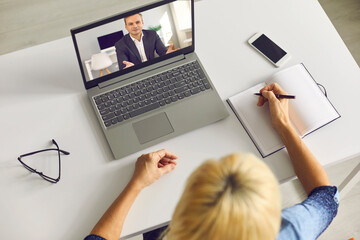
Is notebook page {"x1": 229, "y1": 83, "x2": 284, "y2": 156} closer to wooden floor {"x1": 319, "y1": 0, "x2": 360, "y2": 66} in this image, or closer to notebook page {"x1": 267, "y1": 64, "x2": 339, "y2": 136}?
notebook page {"x1": 267, "y1": 64, "x2": 339, "y2": 136}

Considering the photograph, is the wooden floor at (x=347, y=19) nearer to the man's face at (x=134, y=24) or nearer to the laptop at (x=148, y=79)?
the laptop at (x=148, y=79)

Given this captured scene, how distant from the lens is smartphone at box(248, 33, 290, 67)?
121 cm

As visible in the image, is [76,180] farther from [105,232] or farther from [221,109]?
[221,109]

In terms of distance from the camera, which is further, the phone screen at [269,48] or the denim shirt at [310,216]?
the phone screen at [269,48]

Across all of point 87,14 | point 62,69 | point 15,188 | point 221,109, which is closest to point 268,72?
point 221,109

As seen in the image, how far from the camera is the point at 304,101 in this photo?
1.12 meters

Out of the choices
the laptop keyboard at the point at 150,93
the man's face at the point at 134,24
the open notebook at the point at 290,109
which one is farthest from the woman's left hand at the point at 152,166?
the man's face at the point at 134,24

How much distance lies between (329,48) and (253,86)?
30 centimetres

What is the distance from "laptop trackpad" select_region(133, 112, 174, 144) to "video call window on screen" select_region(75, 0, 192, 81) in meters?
0.19

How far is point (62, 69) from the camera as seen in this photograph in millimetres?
1208

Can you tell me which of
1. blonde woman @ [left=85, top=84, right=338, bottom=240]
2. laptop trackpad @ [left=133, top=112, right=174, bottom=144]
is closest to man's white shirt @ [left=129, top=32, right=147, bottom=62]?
laptop trackpad @ [left=133, top=112, right=174, bottom=144]

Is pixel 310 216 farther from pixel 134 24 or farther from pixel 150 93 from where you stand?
Answer: pixel 134 24

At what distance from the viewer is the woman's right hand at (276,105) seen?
3.53 ft

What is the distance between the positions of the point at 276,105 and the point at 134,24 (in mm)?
485
